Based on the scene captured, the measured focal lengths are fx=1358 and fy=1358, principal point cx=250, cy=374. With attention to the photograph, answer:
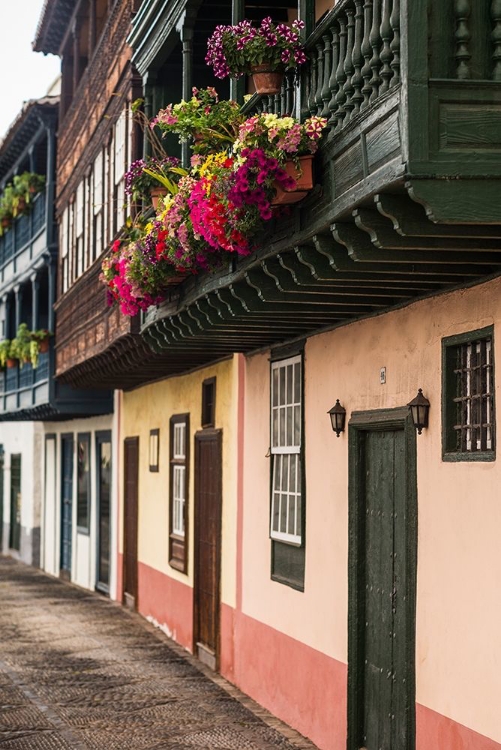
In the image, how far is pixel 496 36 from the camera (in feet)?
20.7

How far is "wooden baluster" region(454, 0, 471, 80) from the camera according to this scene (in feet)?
20.5

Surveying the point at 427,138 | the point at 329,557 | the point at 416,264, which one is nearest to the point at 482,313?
the point at 416,264

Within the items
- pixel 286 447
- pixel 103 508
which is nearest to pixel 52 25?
pixel 103 508

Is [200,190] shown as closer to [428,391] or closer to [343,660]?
[428,391]

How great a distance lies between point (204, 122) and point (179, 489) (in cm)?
855

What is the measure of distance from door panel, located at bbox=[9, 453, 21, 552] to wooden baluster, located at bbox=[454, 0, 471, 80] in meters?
28.4

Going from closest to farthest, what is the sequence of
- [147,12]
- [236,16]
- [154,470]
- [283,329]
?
1. [236,16]
2. [283,329]
3. [147,12]
4. [154,470]

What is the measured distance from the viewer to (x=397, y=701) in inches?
358

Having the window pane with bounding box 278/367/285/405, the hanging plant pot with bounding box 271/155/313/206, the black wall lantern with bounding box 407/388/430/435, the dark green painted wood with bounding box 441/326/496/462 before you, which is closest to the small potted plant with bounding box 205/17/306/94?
the hanging plant pot with bounding box 271/155/313/206

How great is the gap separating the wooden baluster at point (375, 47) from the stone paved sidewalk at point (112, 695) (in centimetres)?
585

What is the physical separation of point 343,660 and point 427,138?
5.17 m

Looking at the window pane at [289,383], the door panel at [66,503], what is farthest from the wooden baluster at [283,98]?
the door panel at [66,503]

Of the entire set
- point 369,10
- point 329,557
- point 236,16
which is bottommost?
point 329,557

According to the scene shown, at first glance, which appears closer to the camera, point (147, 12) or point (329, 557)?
point (329, 557)
